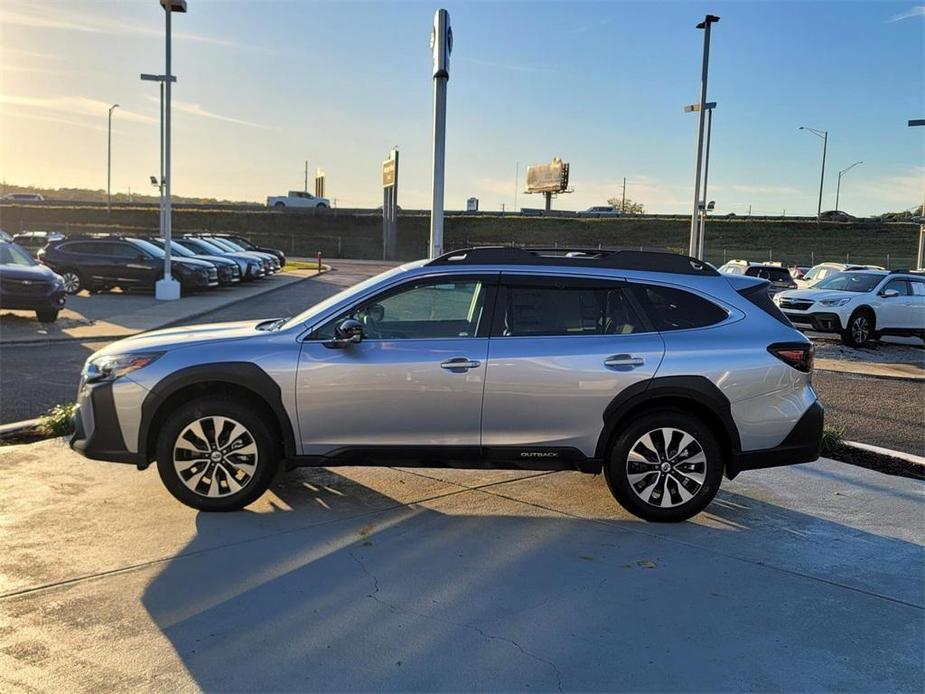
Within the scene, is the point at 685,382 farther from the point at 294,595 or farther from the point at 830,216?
the point at 830,216

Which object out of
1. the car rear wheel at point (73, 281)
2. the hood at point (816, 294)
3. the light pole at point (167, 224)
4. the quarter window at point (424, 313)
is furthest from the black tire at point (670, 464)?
the car rear wheel at point (73, 281)

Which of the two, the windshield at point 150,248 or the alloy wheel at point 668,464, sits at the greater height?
the windshield at point 150,248

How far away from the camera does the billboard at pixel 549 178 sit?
3147 inches

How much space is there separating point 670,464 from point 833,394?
6.27m

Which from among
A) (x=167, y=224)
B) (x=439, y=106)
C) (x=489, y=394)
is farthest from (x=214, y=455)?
(x=167, y=224)

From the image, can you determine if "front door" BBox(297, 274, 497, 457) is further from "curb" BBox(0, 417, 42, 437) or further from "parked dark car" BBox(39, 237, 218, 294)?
"parked dark car" BBox(39, 237, 218, 294)

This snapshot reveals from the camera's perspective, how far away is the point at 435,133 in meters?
9.10

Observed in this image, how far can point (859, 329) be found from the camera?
51.9ft

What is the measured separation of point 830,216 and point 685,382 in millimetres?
77339

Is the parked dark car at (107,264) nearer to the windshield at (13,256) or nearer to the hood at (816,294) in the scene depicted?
the windshield at (13,256)

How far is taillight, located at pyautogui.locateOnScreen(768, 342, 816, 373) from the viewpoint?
4.99 meters

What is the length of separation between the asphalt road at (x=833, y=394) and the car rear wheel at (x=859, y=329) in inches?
177

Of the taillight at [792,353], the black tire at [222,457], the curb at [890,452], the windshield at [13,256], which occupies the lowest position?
the curb at [890,452]

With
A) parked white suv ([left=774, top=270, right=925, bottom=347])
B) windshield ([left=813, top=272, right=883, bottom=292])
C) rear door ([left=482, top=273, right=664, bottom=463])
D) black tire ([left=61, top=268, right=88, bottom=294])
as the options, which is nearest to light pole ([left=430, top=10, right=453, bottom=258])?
rear door ([left=482, top=273, right=664, bottom=463])
